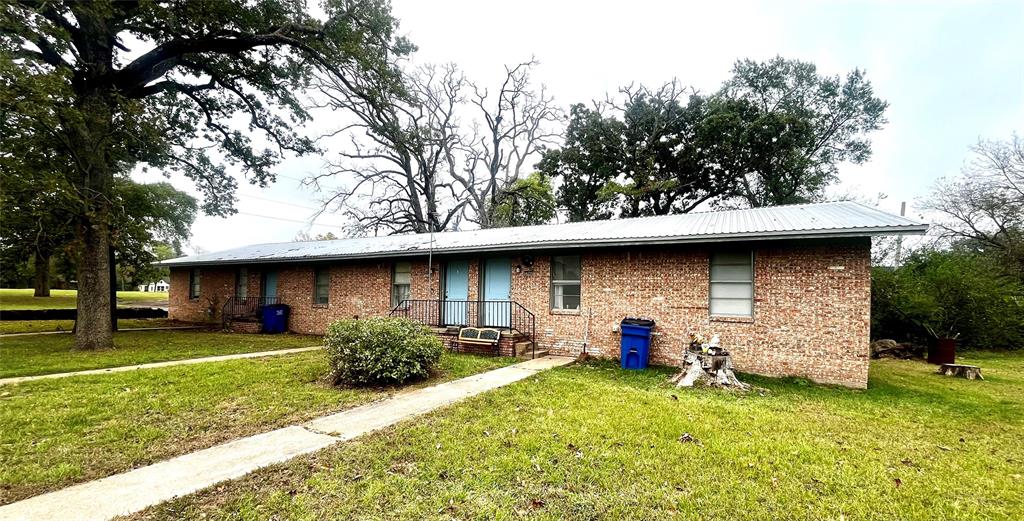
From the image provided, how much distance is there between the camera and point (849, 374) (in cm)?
686

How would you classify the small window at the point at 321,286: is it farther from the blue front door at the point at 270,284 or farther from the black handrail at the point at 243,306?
the blue front door at the point at 270,284

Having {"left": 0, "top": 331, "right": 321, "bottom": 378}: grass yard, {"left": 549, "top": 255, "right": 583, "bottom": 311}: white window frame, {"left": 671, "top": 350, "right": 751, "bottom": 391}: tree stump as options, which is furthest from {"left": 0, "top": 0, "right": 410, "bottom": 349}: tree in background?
{"left": 671, "top": 350, "right": 751, "bottom": 391}: tree stump

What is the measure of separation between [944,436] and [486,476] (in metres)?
4.85

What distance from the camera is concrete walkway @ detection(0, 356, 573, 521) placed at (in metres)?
2.66

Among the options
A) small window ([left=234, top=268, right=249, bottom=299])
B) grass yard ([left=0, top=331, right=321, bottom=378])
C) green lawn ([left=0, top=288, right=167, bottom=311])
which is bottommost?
green lawn ([left=0, top=288, right=167, bottom=311])

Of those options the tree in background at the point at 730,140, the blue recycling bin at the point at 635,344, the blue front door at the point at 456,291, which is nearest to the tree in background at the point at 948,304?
the blue recycling bin at the point at 635,344

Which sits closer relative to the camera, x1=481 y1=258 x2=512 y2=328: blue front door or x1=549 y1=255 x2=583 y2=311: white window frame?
x1=549 y1=255 x2=583 y2=311: white window frame

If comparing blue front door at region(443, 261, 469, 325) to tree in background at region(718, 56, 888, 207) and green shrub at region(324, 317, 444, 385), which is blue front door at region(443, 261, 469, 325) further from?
tree in background at region(718, 56, 888, 207)

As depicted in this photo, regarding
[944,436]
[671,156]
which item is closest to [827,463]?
[944,436]

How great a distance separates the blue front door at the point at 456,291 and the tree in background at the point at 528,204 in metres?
13.6

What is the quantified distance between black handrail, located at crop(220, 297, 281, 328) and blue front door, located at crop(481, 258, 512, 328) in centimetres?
808

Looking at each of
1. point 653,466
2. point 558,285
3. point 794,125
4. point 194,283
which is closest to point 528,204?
point 794,125

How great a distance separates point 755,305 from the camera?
7.61 metres

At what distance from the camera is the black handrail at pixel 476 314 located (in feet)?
32.4
